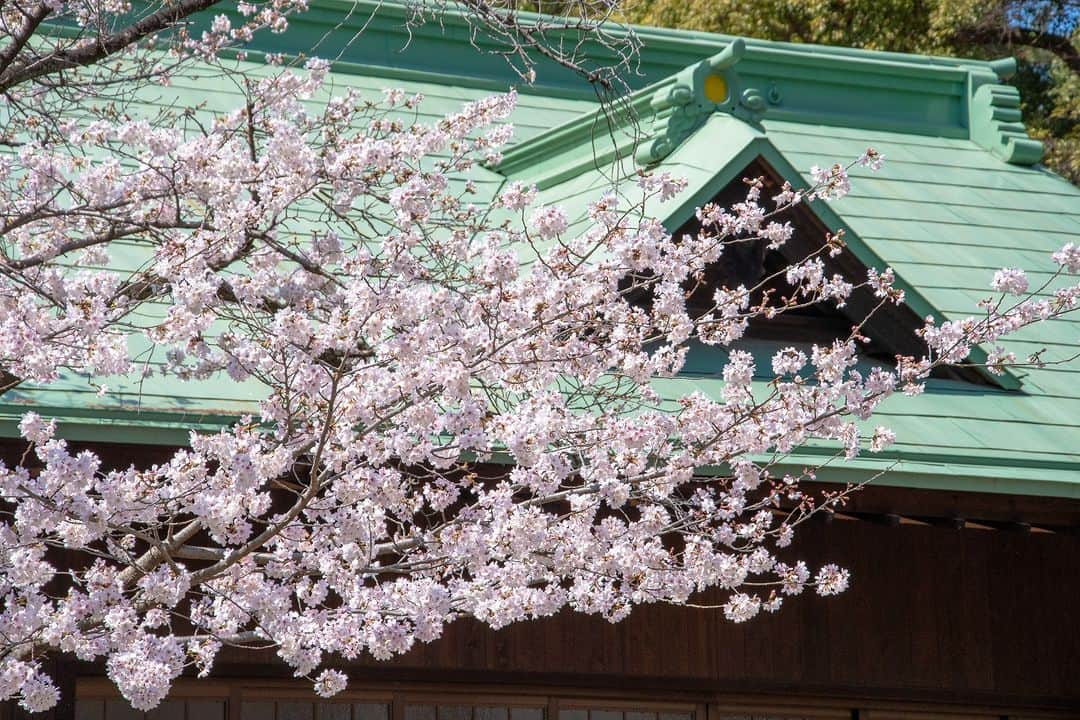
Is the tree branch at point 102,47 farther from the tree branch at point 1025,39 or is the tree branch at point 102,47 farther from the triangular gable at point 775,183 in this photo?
the tree branch at point 1025,39

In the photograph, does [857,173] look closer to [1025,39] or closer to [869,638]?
[869,638]

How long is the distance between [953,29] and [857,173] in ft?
38.5

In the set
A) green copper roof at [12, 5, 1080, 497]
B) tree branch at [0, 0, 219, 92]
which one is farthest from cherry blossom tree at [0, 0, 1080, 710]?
green copper roof at [12, 5, 1080, 497]

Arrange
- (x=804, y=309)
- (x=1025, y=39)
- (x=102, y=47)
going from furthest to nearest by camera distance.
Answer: (x=1025, y=39), (x=804, y=309), (x=102, y=47)

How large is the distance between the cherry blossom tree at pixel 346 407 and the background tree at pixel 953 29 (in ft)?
50.1

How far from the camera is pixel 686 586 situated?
19.2ft

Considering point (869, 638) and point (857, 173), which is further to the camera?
point (857, 173)

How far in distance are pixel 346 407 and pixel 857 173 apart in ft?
20.6

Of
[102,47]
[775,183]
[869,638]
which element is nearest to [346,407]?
[102,47]

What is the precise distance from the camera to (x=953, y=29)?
2125 cm

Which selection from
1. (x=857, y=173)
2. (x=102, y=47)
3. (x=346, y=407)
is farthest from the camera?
(x=857, y=173)

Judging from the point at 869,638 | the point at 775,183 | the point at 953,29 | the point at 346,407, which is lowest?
the point at 869,638

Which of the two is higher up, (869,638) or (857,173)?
(857,173)

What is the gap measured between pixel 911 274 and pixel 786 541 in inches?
138
